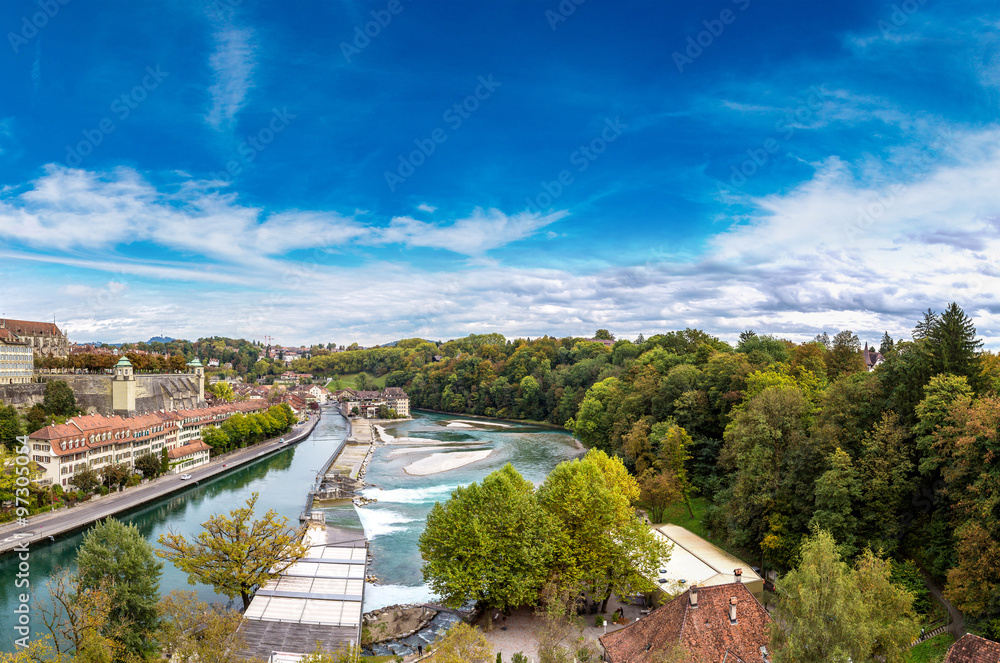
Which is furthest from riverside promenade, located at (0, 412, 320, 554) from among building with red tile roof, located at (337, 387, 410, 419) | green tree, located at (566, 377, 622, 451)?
building with red tile roof, located at (337, 387, 410, 419)

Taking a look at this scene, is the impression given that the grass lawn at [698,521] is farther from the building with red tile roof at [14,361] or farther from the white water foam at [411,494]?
the building with red tile roof at [14,361]

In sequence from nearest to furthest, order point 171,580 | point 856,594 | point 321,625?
point 856,594
point 321,625
point 171,580

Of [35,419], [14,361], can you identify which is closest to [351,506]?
[35,419]

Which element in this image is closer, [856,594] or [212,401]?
[856,594]

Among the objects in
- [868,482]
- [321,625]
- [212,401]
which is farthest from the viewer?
[212,401]

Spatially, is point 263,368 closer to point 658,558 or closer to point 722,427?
point 722,427

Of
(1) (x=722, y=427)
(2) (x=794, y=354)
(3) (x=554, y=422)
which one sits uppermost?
(2) (x=794, y=354)

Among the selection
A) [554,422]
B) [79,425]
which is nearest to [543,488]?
[79,425]

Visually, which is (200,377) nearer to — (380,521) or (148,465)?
(148,465)
